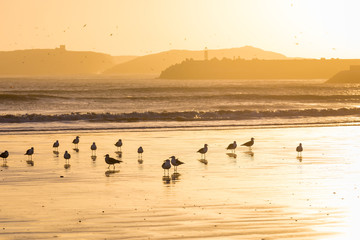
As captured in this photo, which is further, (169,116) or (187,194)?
(169,116)

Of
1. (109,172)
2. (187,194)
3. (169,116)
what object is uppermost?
(169,116)

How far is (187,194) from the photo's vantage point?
16.7m

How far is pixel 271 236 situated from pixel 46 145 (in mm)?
18582

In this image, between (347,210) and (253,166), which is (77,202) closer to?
(347,210)

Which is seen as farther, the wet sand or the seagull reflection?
the seagull reflection

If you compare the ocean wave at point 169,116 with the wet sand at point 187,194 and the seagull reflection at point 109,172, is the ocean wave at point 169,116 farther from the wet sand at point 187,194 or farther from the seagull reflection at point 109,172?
the seagull reflection at point 109,172

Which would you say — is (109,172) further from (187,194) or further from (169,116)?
(169,116)

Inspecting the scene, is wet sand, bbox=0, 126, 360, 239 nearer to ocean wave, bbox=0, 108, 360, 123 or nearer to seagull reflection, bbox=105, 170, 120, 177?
seagull reflection, bbox=105, 170, 120, 177

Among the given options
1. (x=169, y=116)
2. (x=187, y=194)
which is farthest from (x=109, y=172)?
(x=169, y=116)

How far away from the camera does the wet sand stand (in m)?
12.8

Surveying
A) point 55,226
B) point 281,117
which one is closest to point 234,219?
point 55,226

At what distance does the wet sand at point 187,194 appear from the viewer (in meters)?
12.8

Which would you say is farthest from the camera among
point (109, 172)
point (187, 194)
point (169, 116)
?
point (169, 116)

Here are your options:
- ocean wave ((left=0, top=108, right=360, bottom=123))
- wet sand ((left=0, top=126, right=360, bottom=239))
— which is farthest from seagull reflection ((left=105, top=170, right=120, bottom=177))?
ocean wave ((left=0, top=108, right=360, bottom=123))
